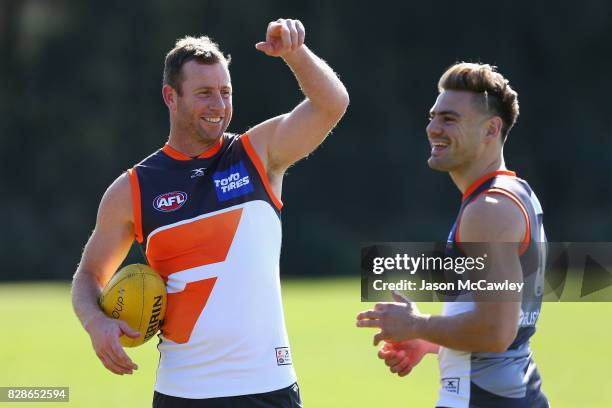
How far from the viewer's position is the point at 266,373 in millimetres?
5035

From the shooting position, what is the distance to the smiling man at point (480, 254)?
4242 mm

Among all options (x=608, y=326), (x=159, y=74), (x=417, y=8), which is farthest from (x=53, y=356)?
(x=417, y=8)

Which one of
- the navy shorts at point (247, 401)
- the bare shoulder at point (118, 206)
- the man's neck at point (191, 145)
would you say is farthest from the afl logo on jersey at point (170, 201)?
the navy shorts at point (247, 401)

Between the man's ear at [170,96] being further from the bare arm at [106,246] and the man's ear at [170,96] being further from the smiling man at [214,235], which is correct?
the bare arm at [106,246]

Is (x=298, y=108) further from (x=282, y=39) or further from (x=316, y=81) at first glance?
(x=282, y=39)

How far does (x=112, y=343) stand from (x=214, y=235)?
2.37 ft

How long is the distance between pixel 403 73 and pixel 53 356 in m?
21.8

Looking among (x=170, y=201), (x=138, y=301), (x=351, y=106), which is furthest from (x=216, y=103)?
(x=351, y=106)

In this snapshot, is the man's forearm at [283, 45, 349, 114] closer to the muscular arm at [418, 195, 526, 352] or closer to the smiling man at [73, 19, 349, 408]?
the smiling man at [73, 19, 349, 408]

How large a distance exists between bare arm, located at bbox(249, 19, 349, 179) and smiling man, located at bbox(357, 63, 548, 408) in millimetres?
610

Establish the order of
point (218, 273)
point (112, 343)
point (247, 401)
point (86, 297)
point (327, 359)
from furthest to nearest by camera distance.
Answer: point (327, 359) < point (86, 297) < point (218, 273) < point (247, 401) < point (112, 343)

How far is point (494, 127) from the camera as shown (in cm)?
467

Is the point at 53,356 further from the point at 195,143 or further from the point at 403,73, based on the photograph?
the point at 403,73

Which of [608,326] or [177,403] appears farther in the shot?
[608,326]
